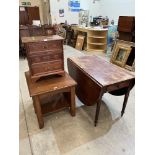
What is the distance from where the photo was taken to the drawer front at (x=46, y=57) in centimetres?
165

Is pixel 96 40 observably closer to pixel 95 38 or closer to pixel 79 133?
pixel 95 38

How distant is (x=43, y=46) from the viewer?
163 centimetres

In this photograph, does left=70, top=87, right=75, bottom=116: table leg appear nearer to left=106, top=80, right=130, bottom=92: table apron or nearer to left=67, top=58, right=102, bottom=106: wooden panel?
left=67, top=58, right=102, bottom=106: wooden panel

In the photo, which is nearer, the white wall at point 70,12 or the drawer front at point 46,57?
the drawer front at point 46,57

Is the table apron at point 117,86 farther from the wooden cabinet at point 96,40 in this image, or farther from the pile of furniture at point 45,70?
the wooden cabinet at point 96,40

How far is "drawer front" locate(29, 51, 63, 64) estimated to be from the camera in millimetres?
1649

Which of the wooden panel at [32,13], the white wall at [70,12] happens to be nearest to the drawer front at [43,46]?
the wooden panel at [32,13]

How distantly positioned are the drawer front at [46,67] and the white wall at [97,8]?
444 centimetres

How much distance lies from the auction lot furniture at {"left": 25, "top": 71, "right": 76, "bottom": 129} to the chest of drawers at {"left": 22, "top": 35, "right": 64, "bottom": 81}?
10 cm

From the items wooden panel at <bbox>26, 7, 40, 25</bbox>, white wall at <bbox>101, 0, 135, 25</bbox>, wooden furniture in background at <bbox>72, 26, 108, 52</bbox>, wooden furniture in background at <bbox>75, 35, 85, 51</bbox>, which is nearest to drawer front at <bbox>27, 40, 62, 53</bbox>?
wooden furniture in background at <bbox>72, 26, 108, 52</bbox>

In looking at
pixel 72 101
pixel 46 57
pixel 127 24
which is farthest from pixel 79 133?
pixel 127 24

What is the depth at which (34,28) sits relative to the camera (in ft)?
13.5

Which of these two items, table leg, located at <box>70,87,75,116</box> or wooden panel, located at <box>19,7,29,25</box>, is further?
wooden panel, located at <box>19,7,29,25</box>
